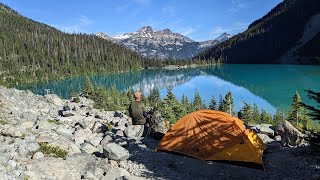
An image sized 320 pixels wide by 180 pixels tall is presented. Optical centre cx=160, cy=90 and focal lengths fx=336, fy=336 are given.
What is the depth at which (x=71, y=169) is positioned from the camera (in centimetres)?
1210

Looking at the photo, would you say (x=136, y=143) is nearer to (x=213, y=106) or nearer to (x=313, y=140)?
(x=313, y=140)

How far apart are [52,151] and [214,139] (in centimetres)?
753

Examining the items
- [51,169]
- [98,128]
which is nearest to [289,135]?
[98,128]

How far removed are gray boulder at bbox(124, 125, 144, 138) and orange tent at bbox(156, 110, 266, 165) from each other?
231 centimetres

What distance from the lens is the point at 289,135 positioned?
658 inches

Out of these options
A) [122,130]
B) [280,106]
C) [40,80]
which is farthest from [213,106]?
[40,80]

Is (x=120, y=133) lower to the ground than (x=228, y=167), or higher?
higher

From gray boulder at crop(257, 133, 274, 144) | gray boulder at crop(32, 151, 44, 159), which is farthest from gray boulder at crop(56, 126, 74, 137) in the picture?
gray boulder at crop(257, 133, 274, 144)

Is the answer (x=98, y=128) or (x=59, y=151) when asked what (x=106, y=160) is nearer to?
(x=59, y=151)

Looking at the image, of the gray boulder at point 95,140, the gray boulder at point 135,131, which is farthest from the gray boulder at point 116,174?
the gray boulder at point 135,131

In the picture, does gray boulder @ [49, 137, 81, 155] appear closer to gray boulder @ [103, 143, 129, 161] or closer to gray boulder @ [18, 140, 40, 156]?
gray boulder @ [18, 140, 40, 156]

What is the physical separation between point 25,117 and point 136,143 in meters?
7.31

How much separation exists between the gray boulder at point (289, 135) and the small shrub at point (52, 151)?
1058cm

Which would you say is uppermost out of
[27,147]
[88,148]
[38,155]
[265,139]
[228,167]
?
[27,147]
